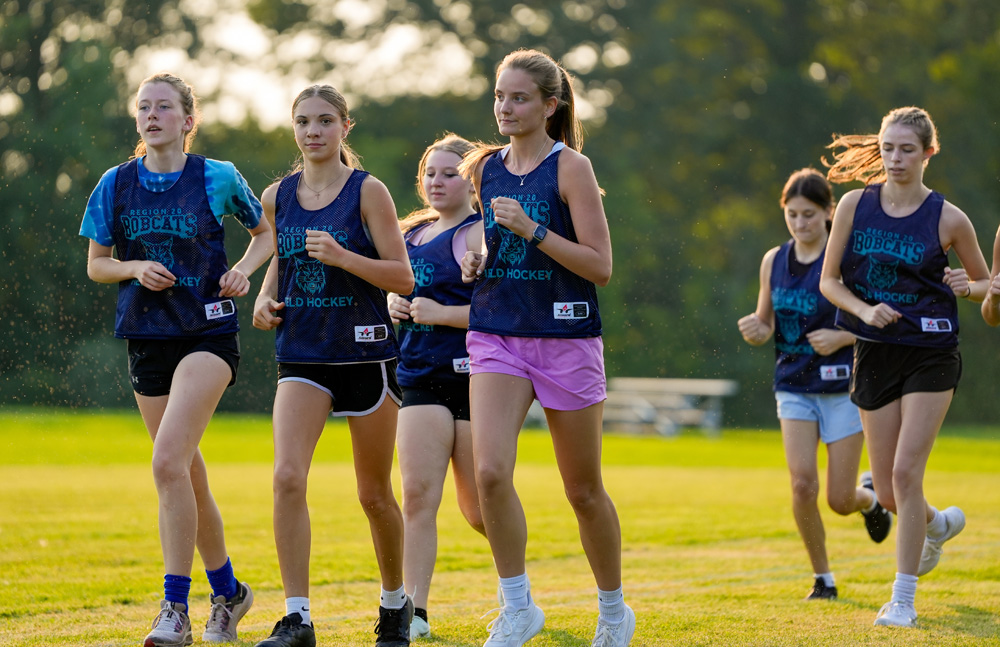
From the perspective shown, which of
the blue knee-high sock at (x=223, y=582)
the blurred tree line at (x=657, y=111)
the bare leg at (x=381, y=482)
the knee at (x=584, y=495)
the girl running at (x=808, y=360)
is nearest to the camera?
the knee at (x=584, y=495)

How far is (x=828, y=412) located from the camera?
7.04 meters

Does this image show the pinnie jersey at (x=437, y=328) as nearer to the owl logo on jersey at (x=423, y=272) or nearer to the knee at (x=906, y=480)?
the owl logo on jersey at (x=423, y=272)

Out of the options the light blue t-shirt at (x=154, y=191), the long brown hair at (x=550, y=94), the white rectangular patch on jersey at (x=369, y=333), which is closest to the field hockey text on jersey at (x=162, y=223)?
the light blue t-shirt at (x=154, y=191)

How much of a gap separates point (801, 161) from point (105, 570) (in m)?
33.7

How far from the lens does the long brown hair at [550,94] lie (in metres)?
4.78

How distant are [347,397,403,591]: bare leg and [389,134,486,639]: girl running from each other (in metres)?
0.31

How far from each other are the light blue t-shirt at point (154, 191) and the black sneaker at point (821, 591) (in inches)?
141

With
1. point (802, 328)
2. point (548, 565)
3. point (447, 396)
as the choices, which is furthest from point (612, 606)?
point (548, 565)

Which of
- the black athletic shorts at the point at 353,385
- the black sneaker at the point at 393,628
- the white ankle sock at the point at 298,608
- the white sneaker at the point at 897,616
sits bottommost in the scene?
the white sneaker at the point at 897,616

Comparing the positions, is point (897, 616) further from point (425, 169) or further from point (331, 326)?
point (425, 169)

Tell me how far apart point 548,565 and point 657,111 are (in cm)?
3365

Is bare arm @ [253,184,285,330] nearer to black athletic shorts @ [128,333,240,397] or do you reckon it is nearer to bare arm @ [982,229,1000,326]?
black athletic shorts @ [128,333,240,397]

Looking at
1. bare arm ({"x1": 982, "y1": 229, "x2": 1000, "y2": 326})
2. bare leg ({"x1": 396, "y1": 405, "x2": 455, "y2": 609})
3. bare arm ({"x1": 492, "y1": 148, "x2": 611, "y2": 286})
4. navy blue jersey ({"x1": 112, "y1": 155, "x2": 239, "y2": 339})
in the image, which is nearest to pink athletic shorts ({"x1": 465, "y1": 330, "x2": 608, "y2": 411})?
bare arm ({"x1": 492, "y1": 148, "x2": 611, "y2": 286})

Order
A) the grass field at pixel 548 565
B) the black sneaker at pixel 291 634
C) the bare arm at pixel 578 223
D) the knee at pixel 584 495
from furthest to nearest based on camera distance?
the grass field at pixel 548 565 → the knee at pixel 584 495 → the black sneaker at pixel 291 634 → the bare arm at pixel 578 223
